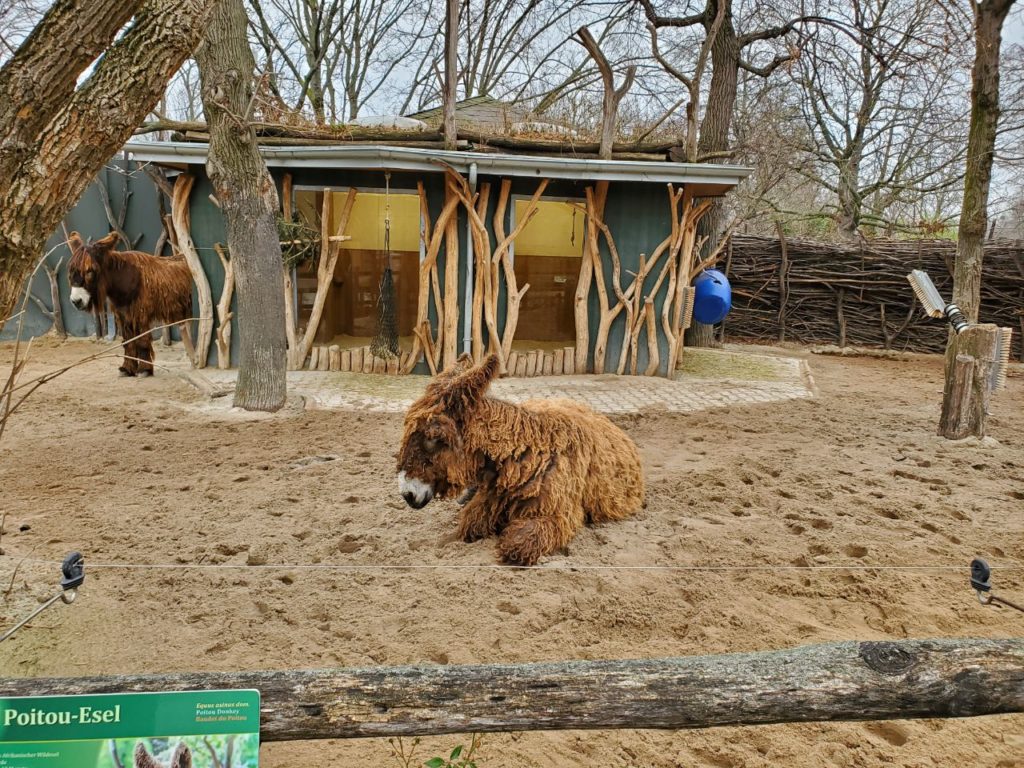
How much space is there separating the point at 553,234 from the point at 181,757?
465 inches

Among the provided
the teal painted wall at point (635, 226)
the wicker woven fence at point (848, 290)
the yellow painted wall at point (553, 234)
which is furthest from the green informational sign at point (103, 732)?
the wicker woven fence at point (848, 290)

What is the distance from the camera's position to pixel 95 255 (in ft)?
25.9

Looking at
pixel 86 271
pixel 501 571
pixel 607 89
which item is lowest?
pixel 501 571

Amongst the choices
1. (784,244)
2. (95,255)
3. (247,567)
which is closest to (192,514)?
(247,567)

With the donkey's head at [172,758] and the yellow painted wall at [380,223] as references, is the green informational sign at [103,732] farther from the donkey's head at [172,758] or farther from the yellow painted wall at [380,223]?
the yellow painted wall at [380,223]

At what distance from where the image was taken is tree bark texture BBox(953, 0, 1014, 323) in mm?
Answer: 6574

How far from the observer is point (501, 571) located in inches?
131

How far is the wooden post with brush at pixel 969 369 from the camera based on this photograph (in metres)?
5.91

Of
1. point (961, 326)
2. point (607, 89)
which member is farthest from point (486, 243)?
point (961, 326)

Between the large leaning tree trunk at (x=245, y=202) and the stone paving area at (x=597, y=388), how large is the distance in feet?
2.01

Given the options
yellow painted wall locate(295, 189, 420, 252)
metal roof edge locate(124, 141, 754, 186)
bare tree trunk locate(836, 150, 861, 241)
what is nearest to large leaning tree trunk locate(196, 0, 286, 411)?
metal roof edge locate(124, 141, 754, 186)

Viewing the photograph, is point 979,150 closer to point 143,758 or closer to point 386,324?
point 386,324

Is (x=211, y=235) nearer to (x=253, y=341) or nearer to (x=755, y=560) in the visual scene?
(x=253, y=341)

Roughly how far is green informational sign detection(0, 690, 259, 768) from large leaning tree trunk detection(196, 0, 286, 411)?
224 inches
